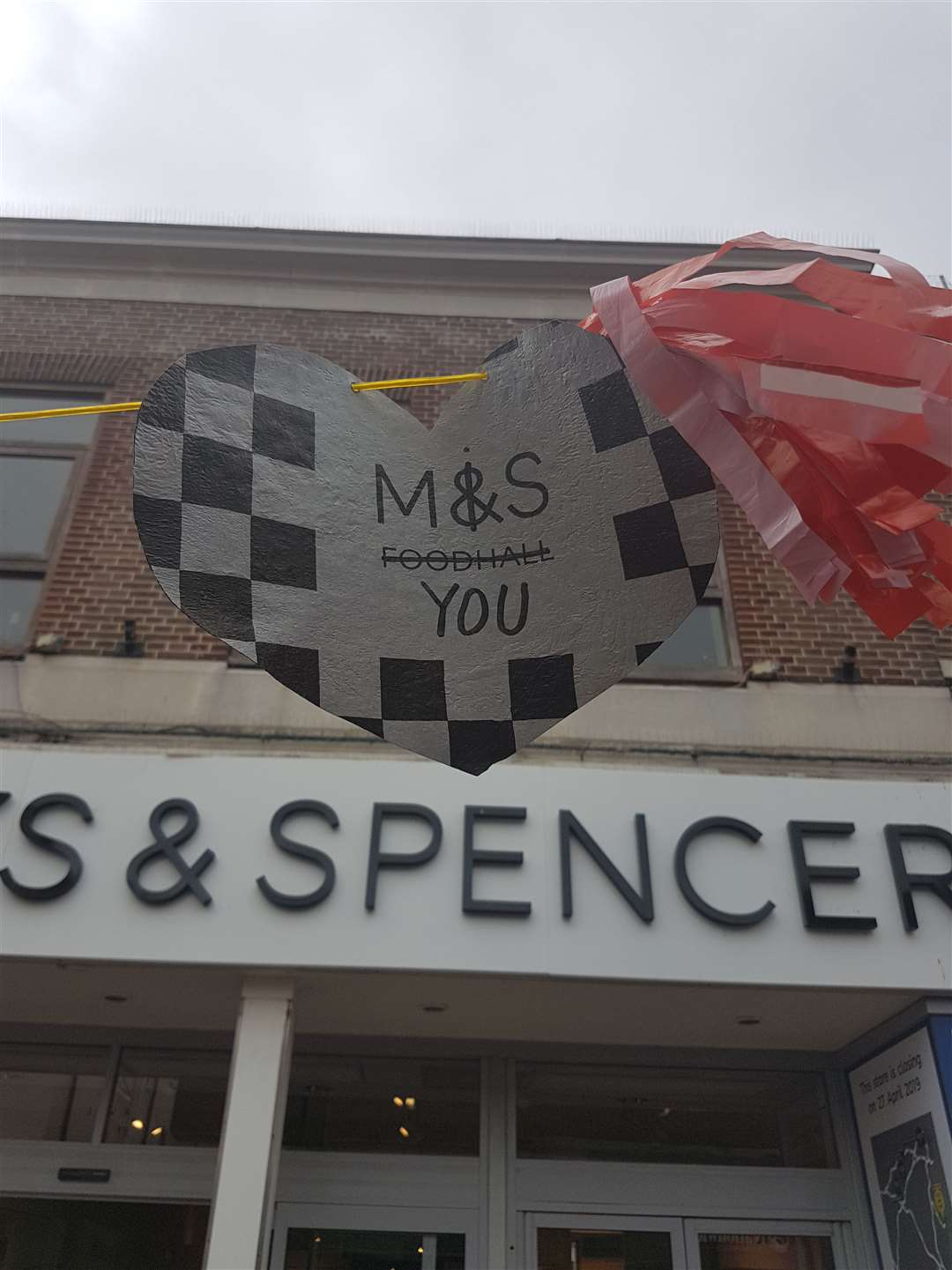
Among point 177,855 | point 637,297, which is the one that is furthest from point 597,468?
point 177,855

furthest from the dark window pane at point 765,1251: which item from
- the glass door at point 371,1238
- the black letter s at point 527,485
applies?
the black letter s at point 527,485

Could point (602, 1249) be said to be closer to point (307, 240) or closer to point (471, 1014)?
point (471, 1014)

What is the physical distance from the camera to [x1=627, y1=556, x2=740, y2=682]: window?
734 centimetres

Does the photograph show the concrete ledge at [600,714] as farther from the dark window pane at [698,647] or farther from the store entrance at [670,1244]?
the store entrance at [670,1244]

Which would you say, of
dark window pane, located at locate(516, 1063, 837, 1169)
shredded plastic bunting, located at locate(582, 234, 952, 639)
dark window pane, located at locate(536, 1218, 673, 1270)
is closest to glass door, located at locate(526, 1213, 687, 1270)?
dark window pane, located at locate(536, 1218, 673, 1270)

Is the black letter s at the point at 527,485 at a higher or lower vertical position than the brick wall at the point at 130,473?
lower

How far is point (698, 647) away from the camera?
7.64 m

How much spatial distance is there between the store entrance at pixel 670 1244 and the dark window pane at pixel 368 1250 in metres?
0.53

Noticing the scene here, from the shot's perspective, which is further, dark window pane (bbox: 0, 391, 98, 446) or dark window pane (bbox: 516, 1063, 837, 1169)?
dark window pane (bbox: 0, 391, 98, 446)

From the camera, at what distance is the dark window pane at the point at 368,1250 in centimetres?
626

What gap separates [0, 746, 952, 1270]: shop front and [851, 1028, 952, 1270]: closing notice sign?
3 cm

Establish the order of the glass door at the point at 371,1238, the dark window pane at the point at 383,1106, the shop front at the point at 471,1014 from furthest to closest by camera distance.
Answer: the dark window pane at the point at 383,1106 < the glass door at the point at 371,1238 < the shop front at the point at 471,1014

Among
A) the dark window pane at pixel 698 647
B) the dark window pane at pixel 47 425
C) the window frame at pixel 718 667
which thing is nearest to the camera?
the window frame at pixel 718 667

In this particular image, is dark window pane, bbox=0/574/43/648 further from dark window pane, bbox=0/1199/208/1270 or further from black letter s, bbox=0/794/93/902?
dark window pane, bbox=0/1199/208/1270
